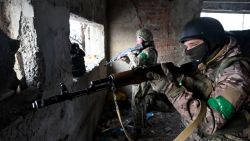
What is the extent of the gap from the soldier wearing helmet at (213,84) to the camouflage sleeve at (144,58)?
2.19m

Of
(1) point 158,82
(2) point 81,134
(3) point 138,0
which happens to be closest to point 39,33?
(1) point 158,82

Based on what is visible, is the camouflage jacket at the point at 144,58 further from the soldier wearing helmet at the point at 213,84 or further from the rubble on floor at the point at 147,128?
the soldier wearing helmet at the point at 213,84

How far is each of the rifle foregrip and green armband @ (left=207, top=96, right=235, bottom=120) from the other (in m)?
0.50

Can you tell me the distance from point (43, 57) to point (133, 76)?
0.68 metres

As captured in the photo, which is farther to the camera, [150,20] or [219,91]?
[150,20]

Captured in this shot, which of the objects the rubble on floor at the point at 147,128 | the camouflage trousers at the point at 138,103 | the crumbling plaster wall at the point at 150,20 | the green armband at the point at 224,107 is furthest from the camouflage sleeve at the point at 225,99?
the crumbling plaster wall at the point at 150,20

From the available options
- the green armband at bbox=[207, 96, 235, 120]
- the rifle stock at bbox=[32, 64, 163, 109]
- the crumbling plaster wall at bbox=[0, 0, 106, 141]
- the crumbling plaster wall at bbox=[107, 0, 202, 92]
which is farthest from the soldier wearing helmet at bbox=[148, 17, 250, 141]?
the crumbling plaster wall at bbox=[107, 0, 202, 92]

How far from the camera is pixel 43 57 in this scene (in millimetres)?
2020

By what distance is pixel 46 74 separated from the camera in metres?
2.07

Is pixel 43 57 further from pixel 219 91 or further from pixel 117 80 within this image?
pixel 219 91

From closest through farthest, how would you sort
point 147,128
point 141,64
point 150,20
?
point 141,64
point 147,128
point 150,20

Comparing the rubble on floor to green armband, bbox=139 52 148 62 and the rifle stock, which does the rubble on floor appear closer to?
green armband, bbox=139 52 148 62

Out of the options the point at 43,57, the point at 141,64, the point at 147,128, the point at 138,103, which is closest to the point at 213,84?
the point at 43,57

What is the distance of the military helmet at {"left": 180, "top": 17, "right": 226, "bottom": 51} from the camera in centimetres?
215
